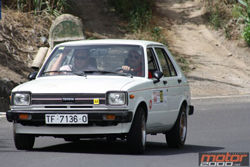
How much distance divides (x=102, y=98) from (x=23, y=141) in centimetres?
141

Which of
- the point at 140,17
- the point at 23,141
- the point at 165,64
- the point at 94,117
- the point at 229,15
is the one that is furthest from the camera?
the point at 229,15

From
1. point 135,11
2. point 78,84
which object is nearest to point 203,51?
point 135,11

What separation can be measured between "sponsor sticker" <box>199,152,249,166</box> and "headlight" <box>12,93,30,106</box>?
235cm

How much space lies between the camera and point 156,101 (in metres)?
9.09

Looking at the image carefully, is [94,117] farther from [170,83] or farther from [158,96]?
[170,83]

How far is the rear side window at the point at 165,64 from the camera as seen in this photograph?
996 cm

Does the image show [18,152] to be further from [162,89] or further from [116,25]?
[116,25]

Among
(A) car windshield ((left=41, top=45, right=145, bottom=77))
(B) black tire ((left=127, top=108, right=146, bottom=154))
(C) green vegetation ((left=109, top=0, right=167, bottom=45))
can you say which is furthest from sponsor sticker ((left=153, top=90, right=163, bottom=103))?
(C) green vegetation ((left=109, top=0, right=167, bottom=45))

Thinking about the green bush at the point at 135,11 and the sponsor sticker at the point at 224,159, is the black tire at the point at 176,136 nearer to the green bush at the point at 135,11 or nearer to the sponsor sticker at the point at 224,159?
the sponsor sticker at the point at 224,159

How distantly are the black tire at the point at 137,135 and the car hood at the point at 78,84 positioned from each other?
0.45 meters

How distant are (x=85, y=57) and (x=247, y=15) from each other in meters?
21.4

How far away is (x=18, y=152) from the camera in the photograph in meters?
8.76

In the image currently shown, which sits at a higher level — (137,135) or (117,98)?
(117,98)

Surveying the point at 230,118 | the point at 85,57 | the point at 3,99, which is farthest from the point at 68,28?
the point at 85,57
